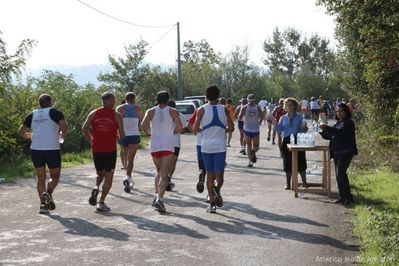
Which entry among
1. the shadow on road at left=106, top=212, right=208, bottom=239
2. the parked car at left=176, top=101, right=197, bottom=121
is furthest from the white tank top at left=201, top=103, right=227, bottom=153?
the parked car at left=176, top=101, right=197, bottom=121

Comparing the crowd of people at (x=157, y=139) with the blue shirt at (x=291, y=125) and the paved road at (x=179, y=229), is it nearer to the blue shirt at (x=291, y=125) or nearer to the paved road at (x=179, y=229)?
the paved road at (x=179, y=229)

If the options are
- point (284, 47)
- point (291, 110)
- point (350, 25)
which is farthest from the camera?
point (284, 47)

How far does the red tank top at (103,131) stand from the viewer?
10.5 m

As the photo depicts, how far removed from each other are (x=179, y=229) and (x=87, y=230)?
50.4 inches

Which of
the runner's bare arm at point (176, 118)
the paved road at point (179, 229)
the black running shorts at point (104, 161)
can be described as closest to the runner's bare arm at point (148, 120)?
the runner's bare arm at point (176, 118)

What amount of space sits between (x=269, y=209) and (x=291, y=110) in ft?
9.04

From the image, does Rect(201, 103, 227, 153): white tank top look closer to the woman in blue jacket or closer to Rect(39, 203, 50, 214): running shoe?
the woman in blue jacket

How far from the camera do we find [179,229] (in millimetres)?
8961

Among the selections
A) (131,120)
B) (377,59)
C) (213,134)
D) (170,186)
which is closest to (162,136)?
(213,134)

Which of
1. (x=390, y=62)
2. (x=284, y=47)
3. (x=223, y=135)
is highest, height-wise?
(x=284, y=47)

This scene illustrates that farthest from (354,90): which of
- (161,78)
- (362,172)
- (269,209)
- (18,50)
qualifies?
(161,78)

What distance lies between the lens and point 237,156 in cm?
2034

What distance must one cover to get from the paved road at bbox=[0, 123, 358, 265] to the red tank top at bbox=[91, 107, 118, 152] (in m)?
1.06

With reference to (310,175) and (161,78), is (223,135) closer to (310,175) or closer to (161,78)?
(310,175)
